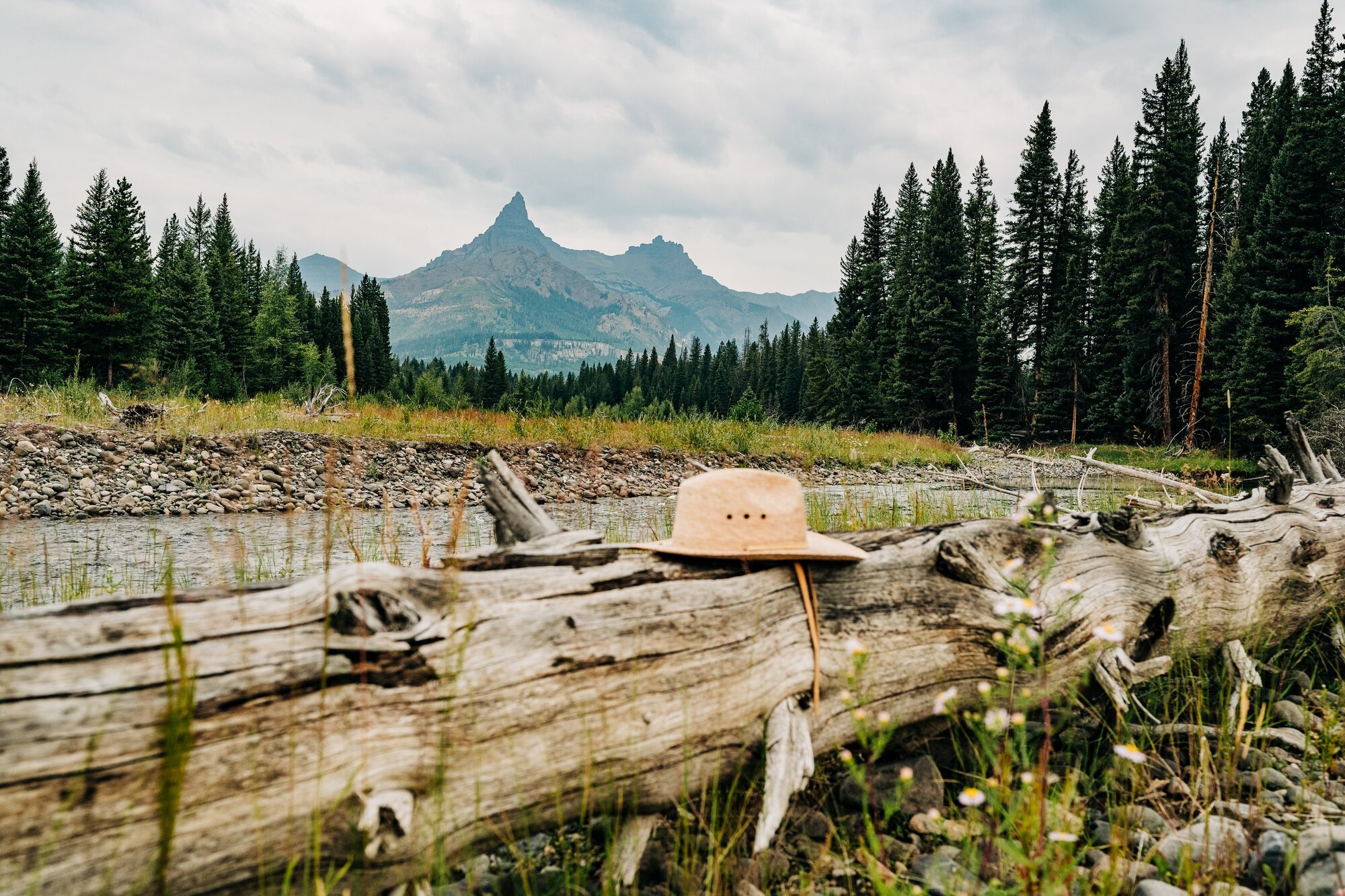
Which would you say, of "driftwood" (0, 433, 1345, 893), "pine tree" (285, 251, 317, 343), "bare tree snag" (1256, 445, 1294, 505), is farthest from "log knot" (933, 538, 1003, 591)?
"pine tree" (285, 251, 317, 343)

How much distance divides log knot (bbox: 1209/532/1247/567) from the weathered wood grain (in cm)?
95

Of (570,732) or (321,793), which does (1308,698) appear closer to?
(570,732)

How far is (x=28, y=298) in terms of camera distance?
3088 centimetres

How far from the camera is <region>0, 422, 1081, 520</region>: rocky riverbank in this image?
8734 millimetres

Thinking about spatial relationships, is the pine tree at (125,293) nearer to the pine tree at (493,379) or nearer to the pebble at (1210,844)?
the pine tree at (493,379)

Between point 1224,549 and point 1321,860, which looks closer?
point 1321,860

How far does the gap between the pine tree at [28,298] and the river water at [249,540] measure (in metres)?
31.6

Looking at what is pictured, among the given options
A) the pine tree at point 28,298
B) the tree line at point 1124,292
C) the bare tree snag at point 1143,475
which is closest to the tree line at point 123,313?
the pine tree at point 28,298

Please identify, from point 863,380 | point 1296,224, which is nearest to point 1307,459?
point 1296,224

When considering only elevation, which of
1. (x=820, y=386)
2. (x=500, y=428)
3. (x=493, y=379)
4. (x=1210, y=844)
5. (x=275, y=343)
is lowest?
(x=1210, y=844)

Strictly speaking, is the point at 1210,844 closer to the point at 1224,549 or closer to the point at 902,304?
the point at 1224,549

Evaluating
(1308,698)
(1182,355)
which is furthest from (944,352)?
(1308,698)

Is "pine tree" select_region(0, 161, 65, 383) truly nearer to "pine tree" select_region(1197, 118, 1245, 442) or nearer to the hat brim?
the hat brim

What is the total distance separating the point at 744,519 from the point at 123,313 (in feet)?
145
